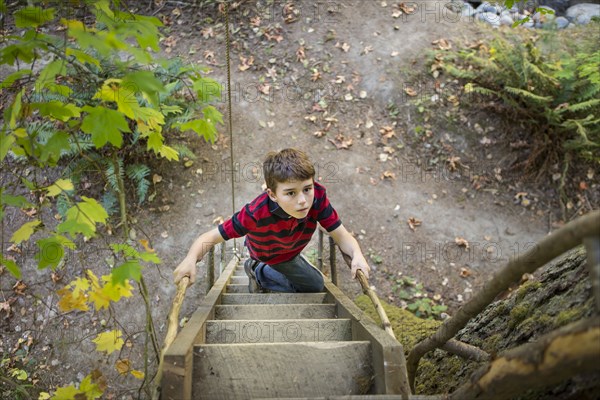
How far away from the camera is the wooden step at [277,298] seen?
3729 mm

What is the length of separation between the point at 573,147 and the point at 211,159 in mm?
5912

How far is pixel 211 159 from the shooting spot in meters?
7.39

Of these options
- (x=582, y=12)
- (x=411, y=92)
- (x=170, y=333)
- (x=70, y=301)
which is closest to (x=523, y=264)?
(x=170, y=333)

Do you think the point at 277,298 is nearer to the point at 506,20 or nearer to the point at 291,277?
the point at 291,277

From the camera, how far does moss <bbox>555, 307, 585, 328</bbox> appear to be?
5.15 feet

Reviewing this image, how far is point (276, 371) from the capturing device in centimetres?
195

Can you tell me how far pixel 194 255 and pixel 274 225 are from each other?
76cm

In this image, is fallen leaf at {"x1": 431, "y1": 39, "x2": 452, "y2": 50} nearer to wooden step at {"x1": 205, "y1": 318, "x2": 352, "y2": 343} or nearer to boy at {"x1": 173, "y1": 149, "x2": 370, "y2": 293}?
boy at {"x1": 173, "y1": 149, "x2": 370, "y2": 293}

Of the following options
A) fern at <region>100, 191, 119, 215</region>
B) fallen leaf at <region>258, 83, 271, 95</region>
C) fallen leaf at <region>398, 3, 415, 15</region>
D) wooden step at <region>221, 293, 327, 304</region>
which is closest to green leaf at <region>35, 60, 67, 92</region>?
wooden step at <region>221, 293, 327, 304</region>

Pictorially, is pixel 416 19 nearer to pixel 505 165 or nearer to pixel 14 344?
pixel 505 165

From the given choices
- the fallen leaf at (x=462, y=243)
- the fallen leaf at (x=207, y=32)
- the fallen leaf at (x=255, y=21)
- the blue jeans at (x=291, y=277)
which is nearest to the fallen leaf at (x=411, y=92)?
the fallen leaf at (x=462, y=243)

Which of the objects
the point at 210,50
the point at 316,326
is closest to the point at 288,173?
the point at 316,326

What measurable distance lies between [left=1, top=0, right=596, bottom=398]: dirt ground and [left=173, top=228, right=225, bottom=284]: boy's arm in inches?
118

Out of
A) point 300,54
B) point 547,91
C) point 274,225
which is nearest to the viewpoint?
point 274,225
